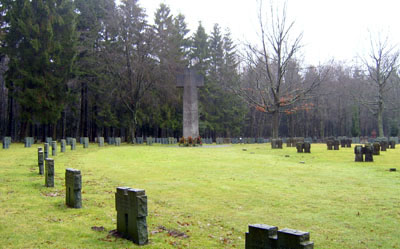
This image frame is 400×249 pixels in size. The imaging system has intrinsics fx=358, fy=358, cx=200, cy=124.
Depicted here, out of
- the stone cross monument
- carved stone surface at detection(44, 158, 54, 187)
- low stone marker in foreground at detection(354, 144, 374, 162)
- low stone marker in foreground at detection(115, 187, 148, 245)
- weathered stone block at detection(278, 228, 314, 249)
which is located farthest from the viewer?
the stone cross monument

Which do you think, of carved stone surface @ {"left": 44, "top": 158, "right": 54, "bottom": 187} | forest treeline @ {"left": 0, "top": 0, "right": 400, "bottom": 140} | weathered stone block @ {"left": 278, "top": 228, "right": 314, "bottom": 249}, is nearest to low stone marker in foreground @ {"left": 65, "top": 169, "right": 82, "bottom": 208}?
carved stone surface @ {"left": 44, "top": 158, "right": 54, "bottom": 187}

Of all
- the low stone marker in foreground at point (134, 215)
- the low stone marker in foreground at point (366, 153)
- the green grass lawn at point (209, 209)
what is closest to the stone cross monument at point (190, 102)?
the low stone marker in foreground at point (366, 153)

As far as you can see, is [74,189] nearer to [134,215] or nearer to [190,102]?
Result: [134,215]

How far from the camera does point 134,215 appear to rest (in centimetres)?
524

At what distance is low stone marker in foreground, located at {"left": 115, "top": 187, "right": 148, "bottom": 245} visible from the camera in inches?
204

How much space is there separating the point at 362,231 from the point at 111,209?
468 centimetres

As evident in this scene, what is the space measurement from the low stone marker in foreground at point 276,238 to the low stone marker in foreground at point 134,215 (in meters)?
1.70

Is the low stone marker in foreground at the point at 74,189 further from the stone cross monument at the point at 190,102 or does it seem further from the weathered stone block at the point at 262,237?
the stone cross monument at the point at 190,102

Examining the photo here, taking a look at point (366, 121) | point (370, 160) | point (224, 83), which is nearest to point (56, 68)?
point (224, 83)

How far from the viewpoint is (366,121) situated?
72125mm

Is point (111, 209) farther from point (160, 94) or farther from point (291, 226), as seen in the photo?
point (160, 94)

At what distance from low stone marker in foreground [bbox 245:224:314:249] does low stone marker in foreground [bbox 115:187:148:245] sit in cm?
170

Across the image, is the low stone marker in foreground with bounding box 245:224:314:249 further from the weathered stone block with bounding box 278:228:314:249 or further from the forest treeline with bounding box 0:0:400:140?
the forest treeline with bounding box 0:0:400:140

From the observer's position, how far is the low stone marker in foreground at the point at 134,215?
204 inches
